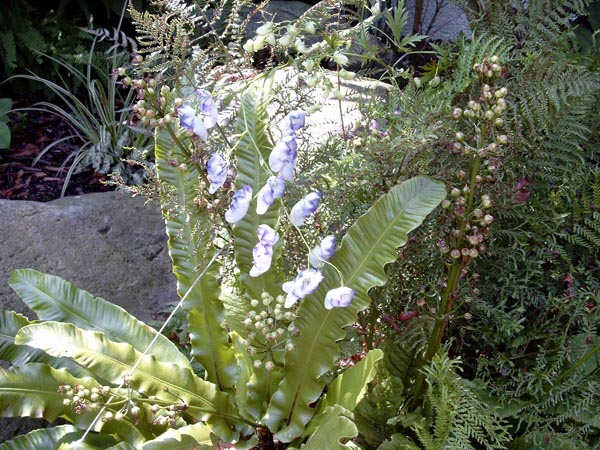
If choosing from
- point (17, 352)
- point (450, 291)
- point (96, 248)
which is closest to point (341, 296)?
point (450, 291)

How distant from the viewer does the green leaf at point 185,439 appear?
1.73 m

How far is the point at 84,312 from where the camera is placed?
6.84ft

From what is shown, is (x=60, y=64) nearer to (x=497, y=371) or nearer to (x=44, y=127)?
(x=44, y=127)

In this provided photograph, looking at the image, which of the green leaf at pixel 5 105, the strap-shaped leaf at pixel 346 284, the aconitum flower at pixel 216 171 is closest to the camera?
the aconitum flower at pixel 216 171

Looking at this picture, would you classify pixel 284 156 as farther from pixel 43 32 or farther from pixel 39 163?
pixel 43 32

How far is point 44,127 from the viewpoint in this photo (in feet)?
12.9

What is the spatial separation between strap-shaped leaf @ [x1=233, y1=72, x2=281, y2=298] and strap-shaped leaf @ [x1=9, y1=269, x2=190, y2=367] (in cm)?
40

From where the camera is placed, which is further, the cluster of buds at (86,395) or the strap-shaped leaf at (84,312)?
the strap-shaped leaf at (84,312)

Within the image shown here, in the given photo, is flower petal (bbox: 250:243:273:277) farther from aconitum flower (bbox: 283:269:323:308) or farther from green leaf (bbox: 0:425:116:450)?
green leaf (bbox: 0:425:116:450)

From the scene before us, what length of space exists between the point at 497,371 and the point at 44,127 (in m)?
3.06

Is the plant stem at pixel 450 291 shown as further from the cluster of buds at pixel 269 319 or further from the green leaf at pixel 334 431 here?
the cluster of buds at pixel 269 319

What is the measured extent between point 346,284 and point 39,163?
2.51 meters

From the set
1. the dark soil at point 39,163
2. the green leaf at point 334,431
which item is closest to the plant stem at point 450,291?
the green leaf at point 334,431

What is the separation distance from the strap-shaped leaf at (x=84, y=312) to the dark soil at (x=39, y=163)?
143 centimetres
